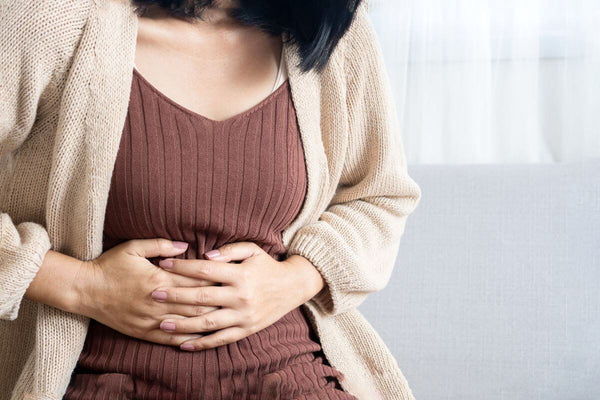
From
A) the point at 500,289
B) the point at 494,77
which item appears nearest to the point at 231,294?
the point at 500,289

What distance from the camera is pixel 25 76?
0.88m

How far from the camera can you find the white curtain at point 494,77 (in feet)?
5.96

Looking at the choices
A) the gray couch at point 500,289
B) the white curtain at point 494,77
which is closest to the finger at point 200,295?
the gray couch at point 500,289

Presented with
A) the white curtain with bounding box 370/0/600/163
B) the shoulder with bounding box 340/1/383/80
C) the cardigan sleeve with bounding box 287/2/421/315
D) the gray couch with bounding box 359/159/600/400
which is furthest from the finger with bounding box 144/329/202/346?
the white curtain with bounding box 370/0/600/163

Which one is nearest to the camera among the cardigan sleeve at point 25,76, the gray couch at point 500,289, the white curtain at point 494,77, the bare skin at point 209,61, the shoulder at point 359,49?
the cardigan sleeve at point 25,76

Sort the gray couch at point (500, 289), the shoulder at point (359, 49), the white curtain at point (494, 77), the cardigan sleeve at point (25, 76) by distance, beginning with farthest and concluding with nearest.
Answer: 1. the white curtain at point (494, 77)
2. the gray couch at point (500, 289)
3. the shoulder at point (359, 49)
4. the cardigan sleeve at point (25, 76)

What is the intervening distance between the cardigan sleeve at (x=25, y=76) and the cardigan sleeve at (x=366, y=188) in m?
0.37

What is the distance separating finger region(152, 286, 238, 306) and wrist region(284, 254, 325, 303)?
0.11 metres

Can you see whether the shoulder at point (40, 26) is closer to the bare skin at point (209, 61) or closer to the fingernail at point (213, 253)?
the bare skin at point (209, 61)

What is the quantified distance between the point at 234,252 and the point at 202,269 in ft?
0.19

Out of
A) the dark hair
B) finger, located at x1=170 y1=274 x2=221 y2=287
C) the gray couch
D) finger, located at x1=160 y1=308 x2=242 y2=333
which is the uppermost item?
the dark hair

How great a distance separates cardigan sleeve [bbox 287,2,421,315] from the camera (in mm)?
1064

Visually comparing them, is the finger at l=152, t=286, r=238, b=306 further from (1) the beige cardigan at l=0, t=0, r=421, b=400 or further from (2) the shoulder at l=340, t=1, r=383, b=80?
(2) the shoulder at l=340, t=1, r=383, b=80

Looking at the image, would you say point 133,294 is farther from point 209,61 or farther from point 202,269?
point 209,61
